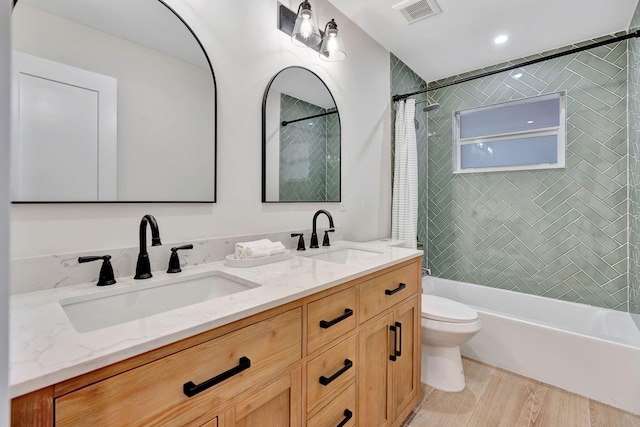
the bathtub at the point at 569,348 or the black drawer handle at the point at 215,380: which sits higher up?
the black drawer handle at the point at 215,380

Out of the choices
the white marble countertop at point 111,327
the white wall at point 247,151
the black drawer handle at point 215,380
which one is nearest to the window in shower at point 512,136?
the white wall at point 247,151

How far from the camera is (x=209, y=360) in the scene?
2.30 feet

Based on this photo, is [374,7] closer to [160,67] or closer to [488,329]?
[160,67]

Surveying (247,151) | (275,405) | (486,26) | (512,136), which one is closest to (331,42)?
(247,151)

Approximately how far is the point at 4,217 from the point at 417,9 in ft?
7.89

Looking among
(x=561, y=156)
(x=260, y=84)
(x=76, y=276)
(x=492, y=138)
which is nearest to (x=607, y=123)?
(x=561, y=156)

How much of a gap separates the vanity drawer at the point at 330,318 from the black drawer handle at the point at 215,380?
0.26 metres

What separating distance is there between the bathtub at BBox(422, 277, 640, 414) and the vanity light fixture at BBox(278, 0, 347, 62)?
213cm

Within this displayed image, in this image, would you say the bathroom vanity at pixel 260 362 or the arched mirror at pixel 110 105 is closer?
the bathroom vanity at pixel 260 362

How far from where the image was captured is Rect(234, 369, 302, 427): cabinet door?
78 cm

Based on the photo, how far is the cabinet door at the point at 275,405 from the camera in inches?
30.6

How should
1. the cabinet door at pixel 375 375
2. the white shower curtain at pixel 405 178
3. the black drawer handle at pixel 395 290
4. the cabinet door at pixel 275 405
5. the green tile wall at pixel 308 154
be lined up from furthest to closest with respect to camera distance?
1. the white shower curtain at pixel 405 178
2. the green tile wall at pixel 308 154
3. the black drawer handle at pixel 395 290
4. the cabinet door at pixel 375 375
5. the cabinet door at pixel 275 405

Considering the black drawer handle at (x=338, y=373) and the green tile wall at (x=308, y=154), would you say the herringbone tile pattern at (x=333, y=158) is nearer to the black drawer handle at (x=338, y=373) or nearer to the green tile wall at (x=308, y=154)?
the green tile wall at (x=308, y=154)

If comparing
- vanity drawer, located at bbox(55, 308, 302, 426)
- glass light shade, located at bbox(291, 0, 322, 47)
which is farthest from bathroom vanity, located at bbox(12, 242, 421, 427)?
glass light shade, located at bbox(291, 0, 322, 47)
